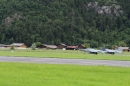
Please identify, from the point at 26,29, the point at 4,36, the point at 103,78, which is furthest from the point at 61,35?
the point at 103,78

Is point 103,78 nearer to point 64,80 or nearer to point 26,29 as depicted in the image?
point 64,80

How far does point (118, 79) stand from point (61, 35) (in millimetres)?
171028

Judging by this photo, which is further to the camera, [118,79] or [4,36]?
[4,36]

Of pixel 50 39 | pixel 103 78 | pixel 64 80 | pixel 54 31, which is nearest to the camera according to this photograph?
pixel 64 80

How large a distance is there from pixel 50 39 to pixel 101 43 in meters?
27.8

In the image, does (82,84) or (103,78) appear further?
(103,78)

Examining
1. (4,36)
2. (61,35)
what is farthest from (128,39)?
(4,36)

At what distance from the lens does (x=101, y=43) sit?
183m

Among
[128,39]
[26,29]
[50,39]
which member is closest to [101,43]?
[128,39]

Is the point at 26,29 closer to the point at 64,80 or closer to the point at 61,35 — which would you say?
the point at 61,35

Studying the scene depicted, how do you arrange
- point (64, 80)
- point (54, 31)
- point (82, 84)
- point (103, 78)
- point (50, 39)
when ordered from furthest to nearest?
point (54, 31) → point (50, 39) → point (103, 78) → point (64, 80) → point (82, 84)

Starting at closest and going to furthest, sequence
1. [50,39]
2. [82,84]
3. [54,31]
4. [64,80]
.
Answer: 1. [82,84]
2. [64,80]
3. [50,39]
4. [54,31]

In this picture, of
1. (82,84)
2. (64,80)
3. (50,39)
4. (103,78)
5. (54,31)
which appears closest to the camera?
(82,84)

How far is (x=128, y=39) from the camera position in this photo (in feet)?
601
